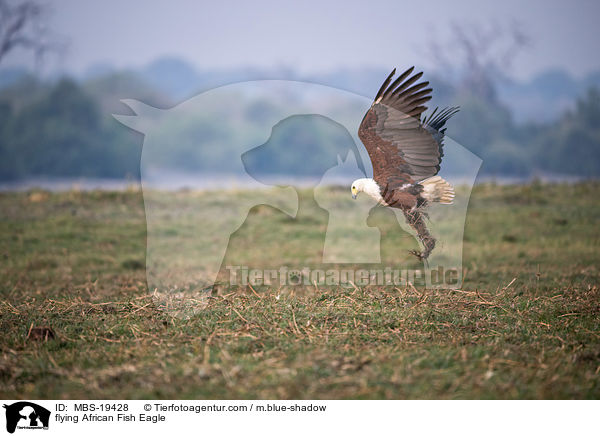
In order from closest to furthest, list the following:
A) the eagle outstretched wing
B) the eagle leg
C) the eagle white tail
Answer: the eagle outstretched wing < the eagle leg < the eagle white tail

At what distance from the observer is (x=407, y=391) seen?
328 cm

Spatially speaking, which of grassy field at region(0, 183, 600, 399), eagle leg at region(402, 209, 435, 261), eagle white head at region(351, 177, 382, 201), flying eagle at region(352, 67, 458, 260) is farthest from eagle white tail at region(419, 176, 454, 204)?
grassy field at region(0, 183, 600, 399)

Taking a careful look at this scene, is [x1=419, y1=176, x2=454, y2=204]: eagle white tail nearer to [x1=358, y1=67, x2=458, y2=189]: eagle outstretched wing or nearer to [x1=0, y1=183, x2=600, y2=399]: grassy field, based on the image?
[x1=358, y1=67, x2=458, y2=189]: eagle outstretched wing

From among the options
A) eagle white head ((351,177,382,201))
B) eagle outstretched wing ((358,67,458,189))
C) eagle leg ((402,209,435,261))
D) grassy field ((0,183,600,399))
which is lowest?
grassy field ((0,183,600,399))

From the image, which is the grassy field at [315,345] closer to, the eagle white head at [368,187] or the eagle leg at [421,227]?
the eagle leg at [421,227]

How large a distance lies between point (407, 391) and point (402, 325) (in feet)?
3.83

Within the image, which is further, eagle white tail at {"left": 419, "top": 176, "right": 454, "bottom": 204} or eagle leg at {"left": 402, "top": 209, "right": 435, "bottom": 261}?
eagle white tail at {"left": 419, "top": 176, "right": 454, "bottom": 204}

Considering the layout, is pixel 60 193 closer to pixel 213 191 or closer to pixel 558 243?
pixel 213 191

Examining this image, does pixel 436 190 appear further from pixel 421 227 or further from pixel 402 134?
pixel 402 134

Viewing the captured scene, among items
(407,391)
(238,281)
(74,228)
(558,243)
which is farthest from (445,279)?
(74,228)

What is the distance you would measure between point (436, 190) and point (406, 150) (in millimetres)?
565

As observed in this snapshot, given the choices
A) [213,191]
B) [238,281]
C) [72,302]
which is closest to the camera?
[72,302]

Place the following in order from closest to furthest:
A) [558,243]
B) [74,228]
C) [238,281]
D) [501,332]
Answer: [501,332], [238,281], [558,243], [74,228]

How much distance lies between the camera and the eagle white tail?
5.66 meters
